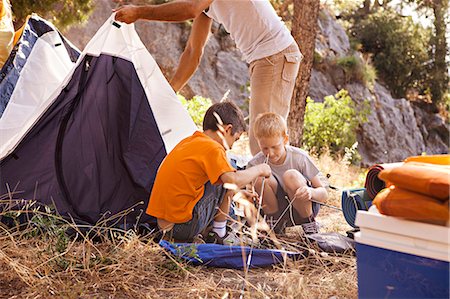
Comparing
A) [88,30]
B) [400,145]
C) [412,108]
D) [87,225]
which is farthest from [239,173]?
[412,108]

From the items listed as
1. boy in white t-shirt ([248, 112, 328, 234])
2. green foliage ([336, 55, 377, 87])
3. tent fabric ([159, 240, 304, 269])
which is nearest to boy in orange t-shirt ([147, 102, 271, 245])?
tent fabric ([159, 240, 304, 269])

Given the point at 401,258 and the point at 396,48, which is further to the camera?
the point at 396,48

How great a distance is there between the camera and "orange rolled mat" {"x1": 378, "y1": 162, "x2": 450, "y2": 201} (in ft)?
4.61

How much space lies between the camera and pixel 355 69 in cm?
1245

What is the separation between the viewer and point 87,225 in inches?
110

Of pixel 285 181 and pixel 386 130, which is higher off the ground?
pixel 285 181

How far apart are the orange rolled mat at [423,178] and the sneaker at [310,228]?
1.33 meters

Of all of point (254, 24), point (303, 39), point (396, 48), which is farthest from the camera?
point (396, 48)

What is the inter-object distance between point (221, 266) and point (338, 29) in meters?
11.8

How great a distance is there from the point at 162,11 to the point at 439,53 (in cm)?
1354

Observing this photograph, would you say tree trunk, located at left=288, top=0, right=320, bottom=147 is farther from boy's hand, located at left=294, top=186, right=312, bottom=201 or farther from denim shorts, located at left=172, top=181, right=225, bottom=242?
denim shorts, located at left=172, top=181, right=225, bottom=242

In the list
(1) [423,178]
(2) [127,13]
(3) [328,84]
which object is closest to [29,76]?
(2) [127,13]

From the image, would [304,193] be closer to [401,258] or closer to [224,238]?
[224,238]

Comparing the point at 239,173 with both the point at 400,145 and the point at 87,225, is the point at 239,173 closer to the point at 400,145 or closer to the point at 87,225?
the point at 87,225
